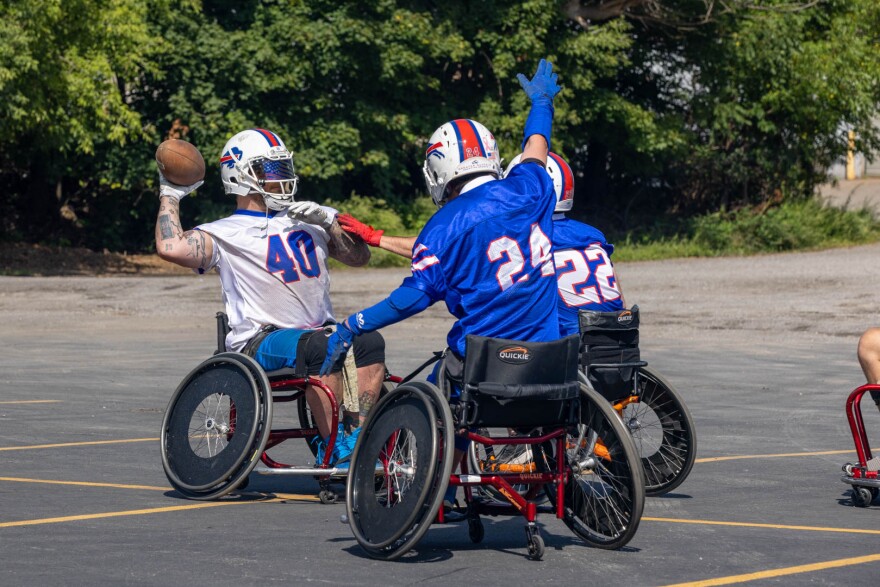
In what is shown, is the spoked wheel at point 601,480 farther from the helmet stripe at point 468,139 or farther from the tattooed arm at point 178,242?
the tattooed arm at point 178,242

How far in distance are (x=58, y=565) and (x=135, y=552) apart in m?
0.37

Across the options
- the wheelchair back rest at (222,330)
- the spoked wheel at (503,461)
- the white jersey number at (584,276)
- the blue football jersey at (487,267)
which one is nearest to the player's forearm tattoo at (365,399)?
the spoked wheel at (503,461)

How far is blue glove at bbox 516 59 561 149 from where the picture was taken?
6641mm

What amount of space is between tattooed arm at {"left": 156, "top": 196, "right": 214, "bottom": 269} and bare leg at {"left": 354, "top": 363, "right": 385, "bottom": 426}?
105 cm

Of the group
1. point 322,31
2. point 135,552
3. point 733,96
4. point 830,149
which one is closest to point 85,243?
point 322,31

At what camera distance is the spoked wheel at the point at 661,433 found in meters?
7.61

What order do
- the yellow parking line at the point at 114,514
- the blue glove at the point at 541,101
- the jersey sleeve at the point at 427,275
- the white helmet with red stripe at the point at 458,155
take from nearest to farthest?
the jersey sleeve at the point at 427,275 < the white helmet with red stripe at the point at 458,155 < the yellow parking line at the point at 114,514 < the blue glove at the point at 541,101

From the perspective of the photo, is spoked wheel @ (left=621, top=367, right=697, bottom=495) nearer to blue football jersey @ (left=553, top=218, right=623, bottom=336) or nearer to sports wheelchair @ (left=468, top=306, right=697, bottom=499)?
sports wheelchair @ (left=468, top=306, right=697, bottom=499)

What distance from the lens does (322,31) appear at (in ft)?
96.8

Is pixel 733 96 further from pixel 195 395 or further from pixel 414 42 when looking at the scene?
pixel 195 395

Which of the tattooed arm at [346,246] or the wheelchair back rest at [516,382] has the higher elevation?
the tattooed arm at [346,246]

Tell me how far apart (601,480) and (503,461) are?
3.05ft

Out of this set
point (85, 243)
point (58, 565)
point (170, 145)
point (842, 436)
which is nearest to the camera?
point (58, 565)

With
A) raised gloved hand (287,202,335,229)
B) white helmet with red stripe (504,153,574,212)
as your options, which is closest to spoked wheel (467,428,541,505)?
raised gloved hand (287,202,335,229)
